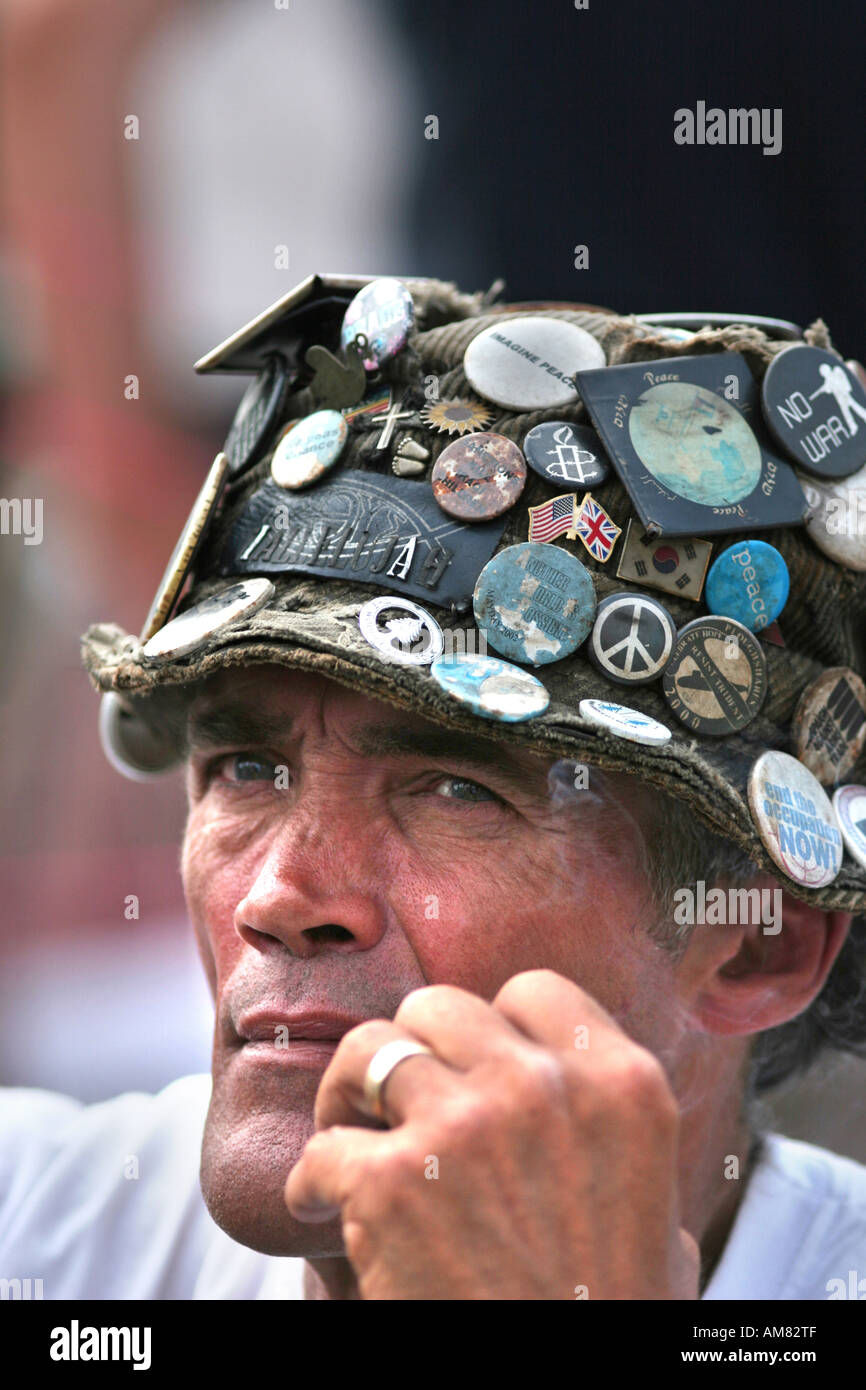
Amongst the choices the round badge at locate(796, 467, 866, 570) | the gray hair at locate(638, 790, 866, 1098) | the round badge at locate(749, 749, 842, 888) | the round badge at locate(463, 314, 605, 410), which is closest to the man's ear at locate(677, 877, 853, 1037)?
the gray hair at locate(638, 790, 866, 1098)

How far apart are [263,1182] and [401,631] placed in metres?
0.83

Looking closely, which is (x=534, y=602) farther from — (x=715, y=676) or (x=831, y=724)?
(x=831, y=724)

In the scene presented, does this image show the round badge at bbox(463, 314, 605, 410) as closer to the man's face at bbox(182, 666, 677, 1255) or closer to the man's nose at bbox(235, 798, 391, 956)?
the man's face at bbox(182, 666, 677, 1255)

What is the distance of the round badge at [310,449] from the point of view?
2.15 meters

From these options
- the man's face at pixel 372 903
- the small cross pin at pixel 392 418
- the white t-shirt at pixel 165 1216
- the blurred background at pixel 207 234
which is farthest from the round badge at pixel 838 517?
the blurred background at pixel 207 234

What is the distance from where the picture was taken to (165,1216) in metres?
2.91

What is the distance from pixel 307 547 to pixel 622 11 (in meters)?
2.97

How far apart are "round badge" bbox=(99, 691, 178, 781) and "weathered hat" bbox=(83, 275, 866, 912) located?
31 cm

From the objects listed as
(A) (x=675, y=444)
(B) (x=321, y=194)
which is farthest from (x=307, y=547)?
(B) (x=321, y=194)

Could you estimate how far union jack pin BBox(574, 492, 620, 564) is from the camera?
2.00 metres

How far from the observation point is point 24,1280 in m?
2.78

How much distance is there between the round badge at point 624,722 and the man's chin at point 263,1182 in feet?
2.29

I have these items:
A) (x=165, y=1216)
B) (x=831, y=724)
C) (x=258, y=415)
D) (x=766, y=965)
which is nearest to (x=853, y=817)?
(x=831, y=724)

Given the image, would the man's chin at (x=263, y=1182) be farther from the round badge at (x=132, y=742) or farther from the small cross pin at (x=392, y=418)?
the small cross pin at (x=392, y=418)
